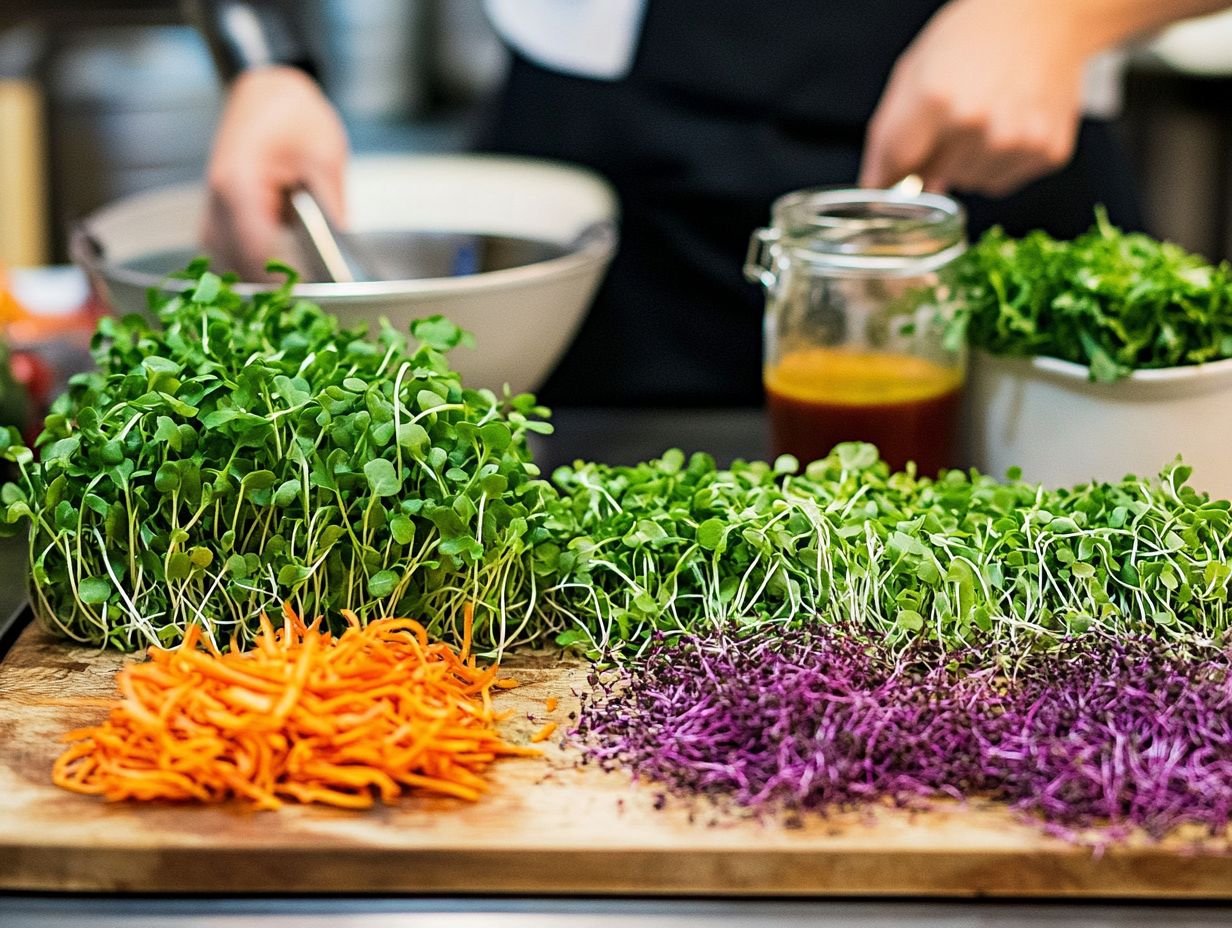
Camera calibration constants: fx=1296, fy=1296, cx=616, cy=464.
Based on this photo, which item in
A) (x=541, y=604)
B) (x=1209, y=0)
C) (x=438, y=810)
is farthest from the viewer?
(x=1209, y=0)

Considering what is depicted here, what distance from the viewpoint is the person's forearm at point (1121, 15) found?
4.66 feet

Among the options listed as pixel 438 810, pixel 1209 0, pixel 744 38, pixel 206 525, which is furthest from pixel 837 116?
pixel 438 810

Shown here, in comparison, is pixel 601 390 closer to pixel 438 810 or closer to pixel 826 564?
pixel 826 564

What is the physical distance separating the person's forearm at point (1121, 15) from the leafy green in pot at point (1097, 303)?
0.27 metres

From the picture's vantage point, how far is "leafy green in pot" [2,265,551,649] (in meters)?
0.93

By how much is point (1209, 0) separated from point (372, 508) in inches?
46.1

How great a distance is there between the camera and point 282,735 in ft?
2.54

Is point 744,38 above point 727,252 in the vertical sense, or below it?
above

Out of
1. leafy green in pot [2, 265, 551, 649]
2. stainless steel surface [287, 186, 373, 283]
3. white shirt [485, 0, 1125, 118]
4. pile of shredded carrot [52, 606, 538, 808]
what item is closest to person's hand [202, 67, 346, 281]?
stainless steel surface [287, 186, 373, 283]

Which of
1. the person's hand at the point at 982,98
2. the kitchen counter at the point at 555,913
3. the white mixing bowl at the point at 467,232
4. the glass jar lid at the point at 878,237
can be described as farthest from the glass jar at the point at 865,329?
the kitchen counter at the point at 555,913

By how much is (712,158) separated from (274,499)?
1036 millimetres

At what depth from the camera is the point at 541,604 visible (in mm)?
1011

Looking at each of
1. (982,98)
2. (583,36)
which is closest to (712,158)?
(583,36)

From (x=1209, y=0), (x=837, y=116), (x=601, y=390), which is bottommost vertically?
(x=601, y=390)
